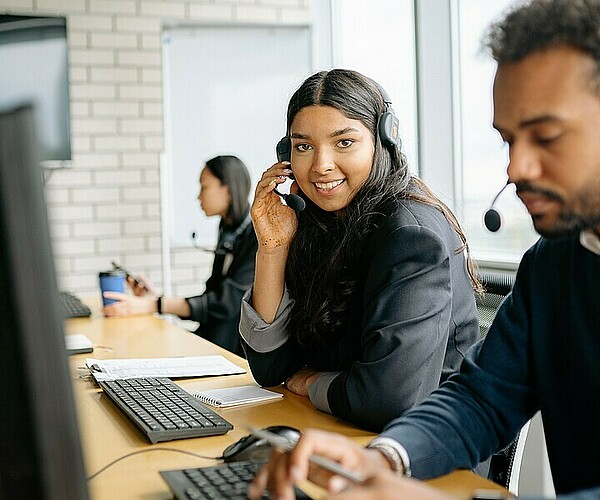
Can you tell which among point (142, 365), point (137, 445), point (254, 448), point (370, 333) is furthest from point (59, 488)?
point (142, 365)

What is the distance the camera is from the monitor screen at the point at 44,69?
4.21 m

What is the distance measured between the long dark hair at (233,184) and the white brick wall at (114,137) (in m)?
1.12

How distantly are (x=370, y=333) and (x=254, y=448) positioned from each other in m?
0.43

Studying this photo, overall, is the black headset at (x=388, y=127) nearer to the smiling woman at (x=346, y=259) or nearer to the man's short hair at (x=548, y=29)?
the smiling woman at (x=346, y=259)

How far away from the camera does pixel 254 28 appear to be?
4.57m

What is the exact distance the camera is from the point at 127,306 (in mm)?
3045

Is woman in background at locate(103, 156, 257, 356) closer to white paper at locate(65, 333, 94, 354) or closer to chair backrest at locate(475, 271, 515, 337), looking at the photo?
white paper at locate(65, 333, 94, 354)

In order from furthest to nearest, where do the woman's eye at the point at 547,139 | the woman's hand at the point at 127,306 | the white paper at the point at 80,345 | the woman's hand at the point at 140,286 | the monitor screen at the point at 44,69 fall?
1. the monitor screen at the point at 44,69
2. the woman's hand at the point at 140,286
3. the woman's hand at the point at 127,306
4. the white paper at the point at 80,345
5. the woman's eye at the point at 547,139

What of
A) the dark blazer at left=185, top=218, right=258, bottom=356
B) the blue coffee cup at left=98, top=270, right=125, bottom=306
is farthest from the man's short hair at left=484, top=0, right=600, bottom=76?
the blue coffee cup at left=98, top=270, right=125, bottom=306

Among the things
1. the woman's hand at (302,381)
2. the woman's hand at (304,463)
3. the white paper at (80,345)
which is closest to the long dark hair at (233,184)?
the white paper at (80,345)

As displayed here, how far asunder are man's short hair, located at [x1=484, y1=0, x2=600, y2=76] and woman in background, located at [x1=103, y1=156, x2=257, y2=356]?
217 centimetres

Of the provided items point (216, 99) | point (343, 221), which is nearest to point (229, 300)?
point (343, 221)

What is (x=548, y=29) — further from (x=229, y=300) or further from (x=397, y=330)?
(x=229, y=300)

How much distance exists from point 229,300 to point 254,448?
2057 millimetres
